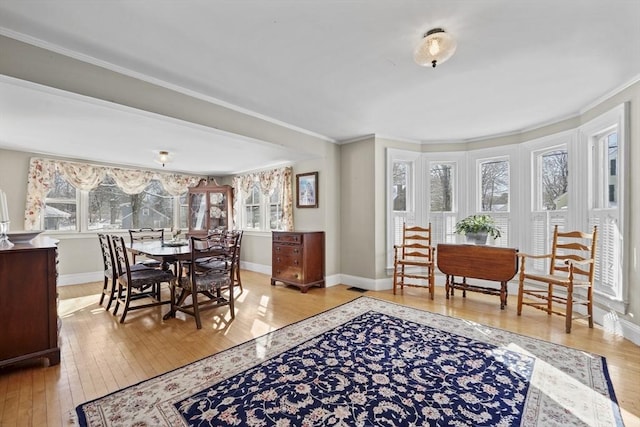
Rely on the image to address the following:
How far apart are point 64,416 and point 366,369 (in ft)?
5.93

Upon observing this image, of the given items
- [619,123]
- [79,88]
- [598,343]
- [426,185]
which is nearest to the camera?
[79,88]

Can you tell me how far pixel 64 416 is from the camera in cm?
153

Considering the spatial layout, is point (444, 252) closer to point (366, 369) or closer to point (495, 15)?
point (366, 369)

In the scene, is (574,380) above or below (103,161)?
below

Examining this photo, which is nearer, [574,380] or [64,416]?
[64,416]

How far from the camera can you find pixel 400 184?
457 centimetres

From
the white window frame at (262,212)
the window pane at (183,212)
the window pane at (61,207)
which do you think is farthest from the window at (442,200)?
the window pane at (61,207)

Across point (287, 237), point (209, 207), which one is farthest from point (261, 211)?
point (287, 237)

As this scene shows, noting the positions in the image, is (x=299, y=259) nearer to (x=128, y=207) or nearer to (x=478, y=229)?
(x=478, y=229)

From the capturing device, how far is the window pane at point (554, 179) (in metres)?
3.57

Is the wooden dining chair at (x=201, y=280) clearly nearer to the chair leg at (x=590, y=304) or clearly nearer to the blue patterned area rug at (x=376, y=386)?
the blue patterned area rug at (x=376, y=386)

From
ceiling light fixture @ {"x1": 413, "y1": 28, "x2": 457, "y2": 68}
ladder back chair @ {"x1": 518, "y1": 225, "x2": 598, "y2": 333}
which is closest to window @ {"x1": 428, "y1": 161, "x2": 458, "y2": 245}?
ladder back chair @ {"x1": 518, "y1": 225, "x2": 598, "y2": 333}

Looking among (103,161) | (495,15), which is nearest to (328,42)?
(495,15)

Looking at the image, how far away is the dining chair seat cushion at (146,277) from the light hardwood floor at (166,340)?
1.32ft
